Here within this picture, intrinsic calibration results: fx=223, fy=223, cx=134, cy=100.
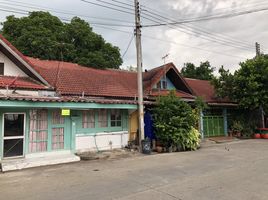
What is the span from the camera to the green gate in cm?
1719

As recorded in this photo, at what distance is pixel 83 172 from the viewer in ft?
25.5

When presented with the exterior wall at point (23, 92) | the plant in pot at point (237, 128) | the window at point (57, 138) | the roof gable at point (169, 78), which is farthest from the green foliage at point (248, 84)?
the exterior wall at point (23, 92)

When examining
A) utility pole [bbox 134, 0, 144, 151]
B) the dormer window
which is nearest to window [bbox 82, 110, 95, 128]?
utility pole [bbox 134, 0, 144, 151]

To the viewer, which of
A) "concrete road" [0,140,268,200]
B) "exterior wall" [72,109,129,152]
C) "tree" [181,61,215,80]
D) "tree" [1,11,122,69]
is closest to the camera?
"concrete road" [0,140,268,200]

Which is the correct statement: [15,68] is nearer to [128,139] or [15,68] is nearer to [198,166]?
[128,139]

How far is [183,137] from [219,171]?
4311 millimetres

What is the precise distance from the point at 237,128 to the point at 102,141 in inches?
460

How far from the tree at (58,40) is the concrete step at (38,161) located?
8428mm

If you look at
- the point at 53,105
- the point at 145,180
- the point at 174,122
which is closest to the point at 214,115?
the point at 174,122

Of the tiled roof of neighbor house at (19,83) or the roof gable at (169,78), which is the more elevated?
the roof gable at (169,78)

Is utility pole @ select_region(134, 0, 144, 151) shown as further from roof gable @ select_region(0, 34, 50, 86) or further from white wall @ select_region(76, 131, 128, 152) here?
roof gable @ select_region(0, 34, 50, 86)

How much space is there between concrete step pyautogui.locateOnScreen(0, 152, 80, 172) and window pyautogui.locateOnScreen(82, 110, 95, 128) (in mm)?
1662

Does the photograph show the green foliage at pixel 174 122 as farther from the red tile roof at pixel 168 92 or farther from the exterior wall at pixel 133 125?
the red tile roof at pixel 168 92

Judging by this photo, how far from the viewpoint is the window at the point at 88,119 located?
11.4m
